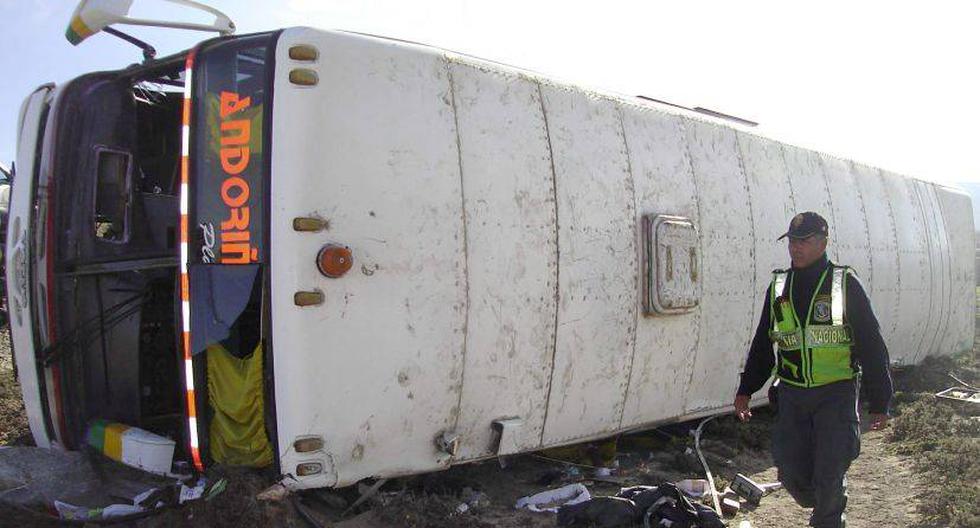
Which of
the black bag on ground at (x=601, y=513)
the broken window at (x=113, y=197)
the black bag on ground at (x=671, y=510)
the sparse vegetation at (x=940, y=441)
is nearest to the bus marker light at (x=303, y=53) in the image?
the broken window at (x=113, y=197)

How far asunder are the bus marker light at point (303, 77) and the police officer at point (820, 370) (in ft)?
8.53

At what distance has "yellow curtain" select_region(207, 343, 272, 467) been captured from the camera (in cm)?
370

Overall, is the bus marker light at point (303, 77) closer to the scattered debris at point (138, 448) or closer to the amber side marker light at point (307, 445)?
the amber side marker light at point (307, 445)

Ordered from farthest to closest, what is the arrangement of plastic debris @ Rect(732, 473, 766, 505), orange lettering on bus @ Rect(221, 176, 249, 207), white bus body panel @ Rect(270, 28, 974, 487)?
plastic debris @ Rect(732, 473, 766, 505), orange lettering on bus @ Rect(221, 176, 249, 207), white bus body panel @ Rect(270, 28, 974, 487)

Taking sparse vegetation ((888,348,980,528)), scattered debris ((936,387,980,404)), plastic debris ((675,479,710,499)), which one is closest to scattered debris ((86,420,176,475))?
plastic debris ((675,479,710,499))

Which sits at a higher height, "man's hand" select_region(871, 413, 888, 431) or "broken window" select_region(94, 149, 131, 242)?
"broken window" select_region(94, 149, 131, 242)

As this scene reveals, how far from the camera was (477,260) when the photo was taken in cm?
399

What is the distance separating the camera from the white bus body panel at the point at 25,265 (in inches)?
169

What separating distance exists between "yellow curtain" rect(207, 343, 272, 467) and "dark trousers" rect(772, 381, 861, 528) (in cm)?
276

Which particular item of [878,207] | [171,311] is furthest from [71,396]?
[878,207]

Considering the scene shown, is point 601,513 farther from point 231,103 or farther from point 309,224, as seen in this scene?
point 231,103

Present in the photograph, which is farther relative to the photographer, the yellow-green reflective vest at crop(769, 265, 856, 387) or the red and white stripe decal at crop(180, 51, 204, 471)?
the yellow-green reflective vest at crop(769, 265, 856, 387)

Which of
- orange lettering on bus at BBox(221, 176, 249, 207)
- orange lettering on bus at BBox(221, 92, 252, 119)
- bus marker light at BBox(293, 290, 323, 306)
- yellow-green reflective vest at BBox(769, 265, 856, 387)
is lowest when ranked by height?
yellow-green reflective vest at BBox(769, 265, 856, 387)

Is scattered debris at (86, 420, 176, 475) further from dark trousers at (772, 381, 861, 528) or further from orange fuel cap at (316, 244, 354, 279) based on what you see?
dark trousers at (772, 381, 861, 528)
